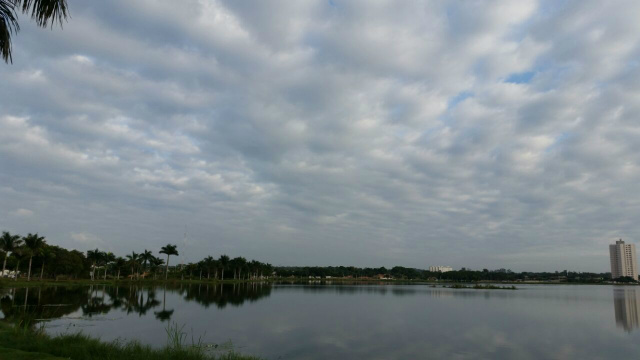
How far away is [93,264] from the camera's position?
9975 centimetres

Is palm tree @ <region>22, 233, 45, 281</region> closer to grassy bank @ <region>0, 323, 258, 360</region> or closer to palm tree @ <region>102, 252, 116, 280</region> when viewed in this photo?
palm tree @ <region>102, 252, 116, 280</region>

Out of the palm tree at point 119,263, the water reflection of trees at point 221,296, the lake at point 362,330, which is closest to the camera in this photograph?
the lake at point 362,330

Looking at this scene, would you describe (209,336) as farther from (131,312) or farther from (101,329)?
(131,312)

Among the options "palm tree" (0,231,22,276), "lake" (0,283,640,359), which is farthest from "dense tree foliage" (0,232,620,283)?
"lake" (0,283,640,359)

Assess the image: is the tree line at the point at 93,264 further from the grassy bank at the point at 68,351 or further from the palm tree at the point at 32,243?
the grassy bank at the point at 68,351

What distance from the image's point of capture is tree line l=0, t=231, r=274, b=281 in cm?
6988

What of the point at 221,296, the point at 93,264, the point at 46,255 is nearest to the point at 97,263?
the point at 93,264

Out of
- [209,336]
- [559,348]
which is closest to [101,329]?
[209,336]

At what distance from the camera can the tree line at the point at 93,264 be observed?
2751 inches

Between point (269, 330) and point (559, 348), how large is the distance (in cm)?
1864

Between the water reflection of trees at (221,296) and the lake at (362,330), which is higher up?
the lake at (362,330)

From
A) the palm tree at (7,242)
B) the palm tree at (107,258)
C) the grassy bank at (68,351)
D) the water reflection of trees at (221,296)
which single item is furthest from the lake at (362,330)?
the palm tree at (107,258)

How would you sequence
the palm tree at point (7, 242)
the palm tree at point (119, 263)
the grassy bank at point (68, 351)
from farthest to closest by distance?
the palm tree at point (119, 263) → the palm tree at point (7, 242) → the grassy bank at point (68, 351)

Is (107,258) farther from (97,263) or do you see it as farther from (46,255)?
(46,255)
